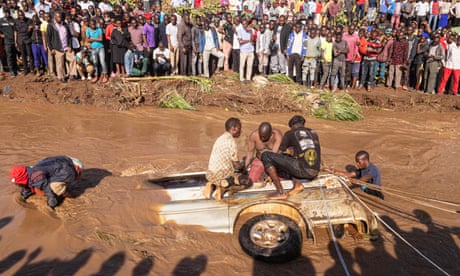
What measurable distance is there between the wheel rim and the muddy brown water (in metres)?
0.26

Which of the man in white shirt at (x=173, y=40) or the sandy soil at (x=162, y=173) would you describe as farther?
the man in white shirt at (x=173, y=40)

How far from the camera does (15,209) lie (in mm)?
5660

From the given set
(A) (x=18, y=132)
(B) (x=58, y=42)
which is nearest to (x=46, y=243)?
(A) (x=18, y=132)

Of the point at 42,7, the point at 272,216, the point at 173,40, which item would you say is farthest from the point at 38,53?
the point at 272,216

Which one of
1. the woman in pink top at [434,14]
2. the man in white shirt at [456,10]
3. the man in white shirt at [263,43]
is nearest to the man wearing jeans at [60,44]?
the man in white shirt at [263,43]

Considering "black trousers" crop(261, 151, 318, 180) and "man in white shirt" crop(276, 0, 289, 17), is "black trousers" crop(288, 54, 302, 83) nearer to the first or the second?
"man in white shirt" crop(276, 0, 289, 17)

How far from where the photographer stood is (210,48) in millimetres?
11789

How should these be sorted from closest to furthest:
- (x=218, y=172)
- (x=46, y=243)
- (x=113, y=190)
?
(x=46, y=243) → (x=218, y=172) → (x=113, y=190)

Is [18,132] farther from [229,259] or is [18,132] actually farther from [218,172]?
[229,259]

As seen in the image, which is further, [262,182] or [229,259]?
[262,182]

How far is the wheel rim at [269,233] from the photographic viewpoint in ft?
15.6

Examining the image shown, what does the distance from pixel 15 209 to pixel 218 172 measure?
125 inches

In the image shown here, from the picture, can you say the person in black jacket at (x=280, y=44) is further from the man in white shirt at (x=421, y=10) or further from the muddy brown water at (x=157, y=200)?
the man in white shirt at (x=421, y=10)

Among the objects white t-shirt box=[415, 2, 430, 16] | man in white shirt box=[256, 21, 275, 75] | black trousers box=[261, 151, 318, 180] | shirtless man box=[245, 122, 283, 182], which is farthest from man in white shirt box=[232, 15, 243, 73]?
white t-shirt box=[415, 2, 430, 16]
